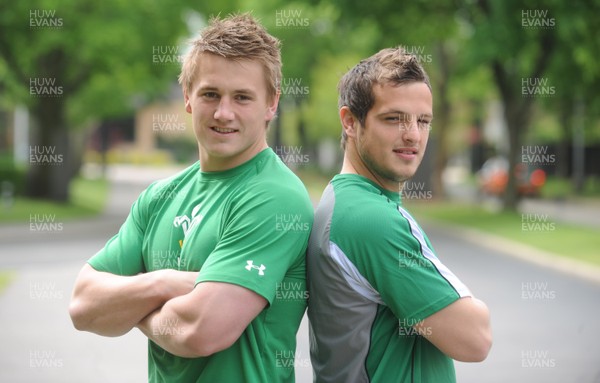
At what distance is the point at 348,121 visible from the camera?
108 inches

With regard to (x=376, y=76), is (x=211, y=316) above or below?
below

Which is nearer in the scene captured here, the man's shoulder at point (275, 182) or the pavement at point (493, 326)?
the man's shoulder at point (275, 182)

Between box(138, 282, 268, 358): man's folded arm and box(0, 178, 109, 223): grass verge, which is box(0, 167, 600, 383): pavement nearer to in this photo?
box(138, 282, 268, 358): man's folded arm

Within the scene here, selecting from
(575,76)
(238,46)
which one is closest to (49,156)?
(575,76)

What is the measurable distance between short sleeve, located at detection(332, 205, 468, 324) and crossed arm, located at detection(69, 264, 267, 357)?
1.09 feet

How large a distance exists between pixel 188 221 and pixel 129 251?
32cm

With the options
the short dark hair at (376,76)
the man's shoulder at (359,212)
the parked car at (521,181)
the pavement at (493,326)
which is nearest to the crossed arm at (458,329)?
the man's shoulder at (359,212)

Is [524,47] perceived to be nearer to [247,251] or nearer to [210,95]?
[210,95]

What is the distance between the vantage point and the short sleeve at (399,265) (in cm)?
242

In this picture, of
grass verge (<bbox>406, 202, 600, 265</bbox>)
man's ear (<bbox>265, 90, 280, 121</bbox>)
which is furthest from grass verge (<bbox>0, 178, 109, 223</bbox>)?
man's ear (<bbox>265, 90, 280, 121</bbox>)

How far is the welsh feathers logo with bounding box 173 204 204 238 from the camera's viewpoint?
2635 mm

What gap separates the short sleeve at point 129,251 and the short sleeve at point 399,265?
2.56 ft

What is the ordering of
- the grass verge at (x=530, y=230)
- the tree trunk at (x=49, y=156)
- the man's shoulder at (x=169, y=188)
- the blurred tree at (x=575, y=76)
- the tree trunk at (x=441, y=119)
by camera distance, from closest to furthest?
the man's shoulder at (x=169, y=188)
the grass verge at (x=530, y=230)
the blurred tree at (x=575, y=76)
the tree trunk at (x=49, y=156)
the tree trunk at (x=441, y=119)

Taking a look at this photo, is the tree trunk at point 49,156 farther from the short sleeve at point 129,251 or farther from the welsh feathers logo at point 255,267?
the welsh feathers logo at point 255,267
